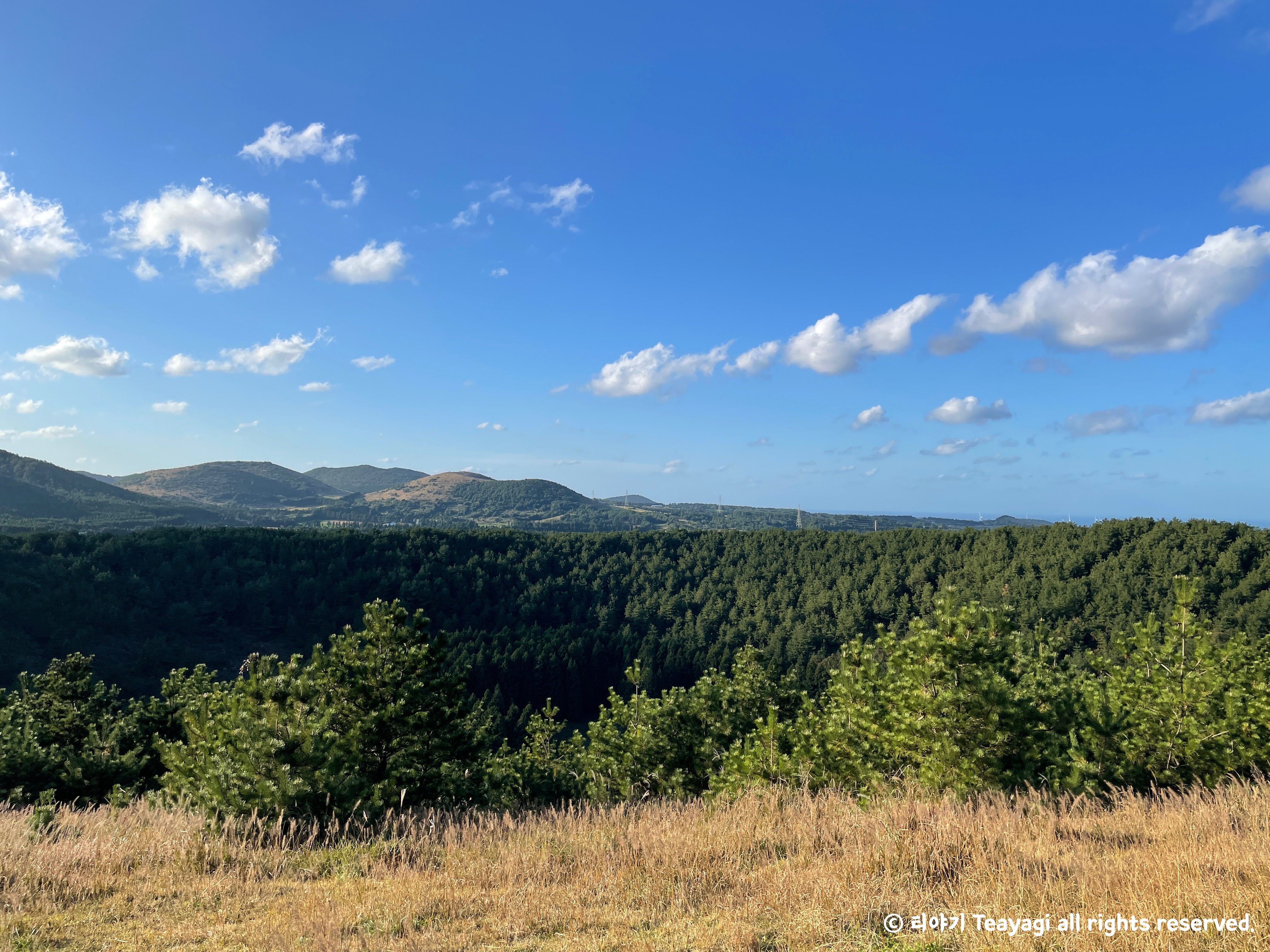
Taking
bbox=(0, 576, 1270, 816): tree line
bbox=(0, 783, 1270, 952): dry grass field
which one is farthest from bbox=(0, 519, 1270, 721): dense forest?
bbox=(0, 783, 1270, 952): dry grass field

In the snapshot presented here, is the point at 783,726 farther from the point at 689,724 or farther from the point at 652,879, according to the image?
the point at 652,879

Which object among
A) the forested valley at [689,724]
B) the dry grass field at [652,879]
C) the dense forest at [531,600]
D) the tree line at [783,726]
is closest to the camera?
the dry grass field at [652,879]

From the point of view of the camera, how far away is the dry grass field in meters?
5.32

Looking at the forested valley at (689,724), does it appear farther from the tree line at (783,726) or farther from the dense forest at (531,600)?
the dense forest at (531,600)

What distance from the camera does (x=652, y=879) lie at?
6.64 meters

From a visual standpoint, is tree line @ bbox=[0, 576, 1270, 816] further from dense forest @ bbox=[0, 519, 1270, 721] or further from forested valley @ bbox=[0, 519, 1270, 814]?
dense forest @ bbox=[0, 519, 1270, 721]

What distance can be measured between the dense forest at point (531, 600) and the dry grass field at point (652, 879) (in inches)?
3388

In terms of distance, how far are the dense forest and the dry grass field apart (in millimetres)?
86059

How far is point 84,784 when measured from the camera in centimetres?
2130

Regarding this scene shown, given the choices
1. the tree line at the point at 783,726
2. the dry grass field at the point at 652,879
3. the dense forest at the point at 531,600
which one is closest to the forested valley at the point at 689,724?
the tree line at the point at 783,726

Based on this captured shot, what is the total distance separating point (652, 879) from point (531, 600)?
19126cm

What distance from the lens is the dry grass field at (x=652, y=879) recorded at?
5.32 meters

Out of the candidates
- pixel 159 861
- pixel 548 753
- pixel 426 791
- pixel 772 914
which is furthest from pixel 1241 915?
pixel 548 753

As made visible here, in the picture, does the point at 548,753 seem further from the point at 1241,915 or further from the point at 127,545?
the point at 127,545
